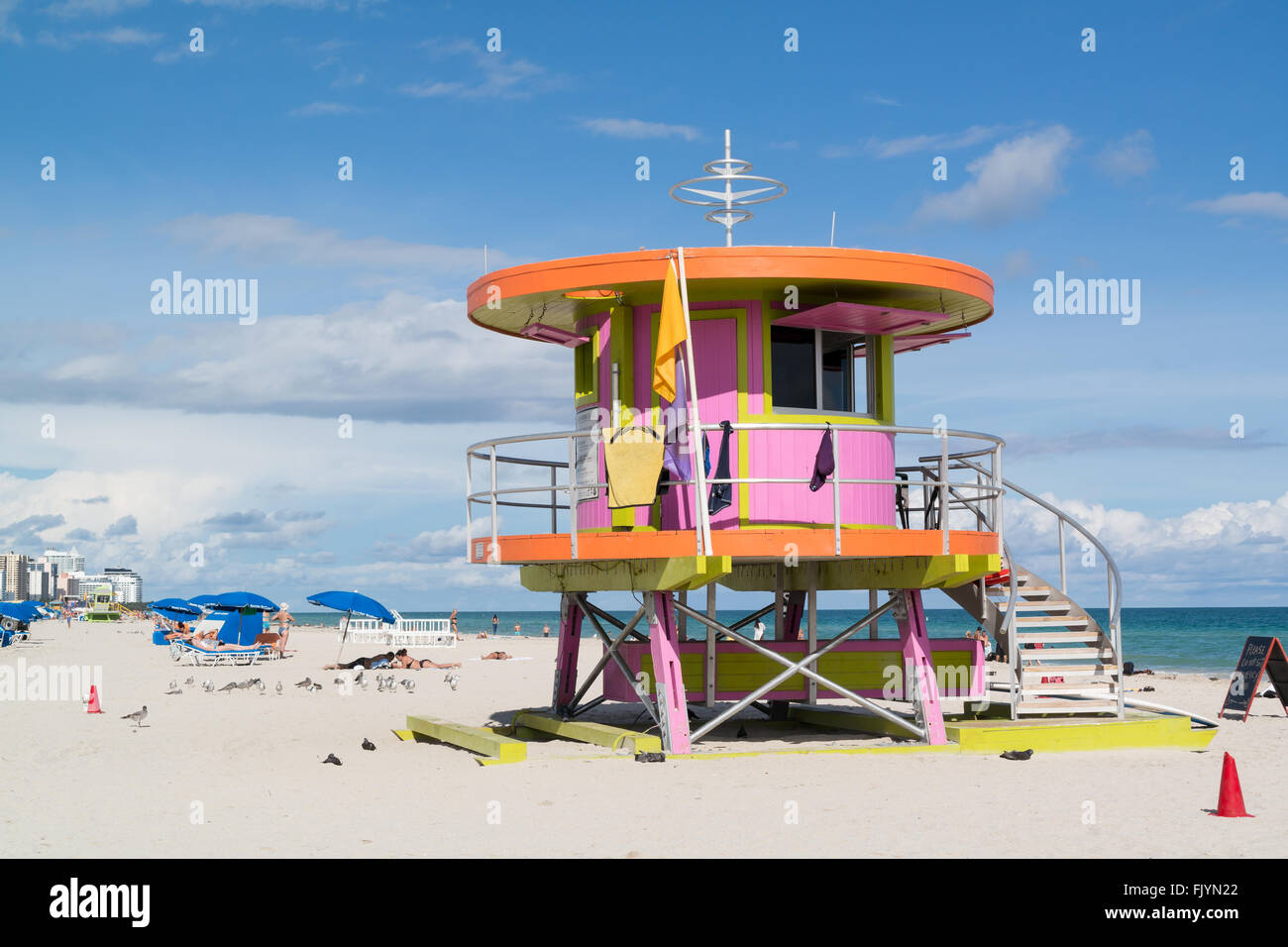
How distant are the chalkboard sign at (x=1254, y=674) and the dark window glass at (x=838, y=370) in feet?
33.2

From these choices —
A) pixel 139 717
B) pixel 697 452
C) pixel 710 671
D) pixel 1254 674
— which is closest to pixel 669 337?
pixel 697 452

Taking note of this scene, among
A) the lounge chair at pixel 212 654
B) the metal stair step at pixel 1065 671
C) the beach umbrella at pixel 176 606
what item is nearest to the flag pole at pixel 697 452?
the metal stair step at pixel 1065 671

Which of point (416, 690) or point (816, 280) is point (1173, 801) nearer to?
point (816, 280)

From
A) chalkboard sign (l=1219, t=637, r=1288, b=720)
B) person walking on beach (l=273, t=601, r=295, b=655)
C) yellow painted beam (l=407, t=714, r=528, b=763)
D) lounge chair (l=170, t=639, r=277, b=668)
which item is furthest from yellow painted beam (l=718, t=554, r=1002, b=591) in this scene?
person walking on beach (l=273, t=601, r=295, b=655)

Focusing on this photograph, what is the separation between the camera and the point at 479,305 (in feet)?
53.8

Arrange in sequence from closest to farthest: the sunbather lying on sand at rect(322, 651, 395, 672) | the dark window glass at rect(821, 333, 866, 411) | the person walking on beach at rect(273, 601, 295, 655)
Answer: the dark window glass at rect(821, 333, 866, 411)
the sunbather lying on sand at rect(322, 651, 395, 672)
the person walking on beach at rect(273, 601, 295, 655)

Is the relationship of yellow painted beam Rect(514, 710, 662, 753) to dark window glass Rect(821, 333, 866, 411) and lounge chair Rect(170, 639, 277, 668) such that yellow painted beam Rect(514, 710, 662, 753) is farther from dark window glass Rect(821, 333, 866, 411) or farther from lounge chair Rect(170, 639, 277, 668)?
lounge chair Rect(170, 639, 277, 668)

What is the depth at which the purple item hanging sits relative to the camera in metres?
14.3

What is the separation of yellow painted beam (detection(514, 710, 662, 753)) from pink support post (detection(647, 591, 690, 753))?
10.4 inches

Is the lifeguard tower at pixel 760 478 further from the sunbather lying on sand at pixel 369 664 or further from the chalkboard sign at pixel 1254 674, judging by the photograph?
the sunbather lying on sand at pixel 369 664

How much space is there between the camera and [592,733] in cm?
1608

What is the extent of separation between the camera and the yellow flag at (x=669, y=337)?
1429cm

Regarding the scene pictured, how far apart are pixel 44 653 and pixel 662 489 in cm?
4331
